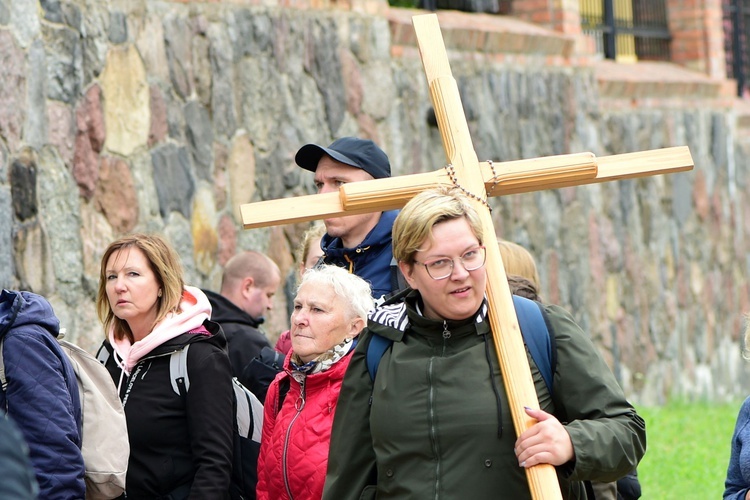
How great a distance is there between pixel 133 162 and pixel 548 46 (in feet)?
16.4

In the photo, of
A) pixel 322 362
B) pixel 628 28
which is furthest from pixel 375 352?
pixel 628 28

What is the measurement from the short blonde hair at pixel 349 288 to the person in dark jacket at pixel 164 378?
1.38 ft

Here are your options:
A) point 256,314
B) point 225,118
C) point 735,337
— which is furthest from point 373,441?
point 735,337

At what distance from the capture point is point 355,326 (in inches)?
153

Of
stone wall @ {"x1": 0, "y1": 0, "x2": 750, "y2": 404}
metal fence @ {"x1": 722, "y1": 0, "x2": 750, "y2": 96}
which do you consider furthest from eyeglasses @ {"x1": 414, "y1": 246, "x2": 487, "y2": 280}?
metal fence @ {"x1": 722, "y1": 0, "x2": 750, "y2": 96}

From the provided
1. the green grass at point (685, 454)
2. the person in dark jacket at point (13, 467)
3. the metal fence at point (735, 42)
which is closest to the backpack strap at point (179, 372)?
the person in dark jacket at point (13, 467)

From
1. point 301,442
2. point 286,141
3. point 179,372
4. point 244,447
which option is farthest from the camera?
point 286,141

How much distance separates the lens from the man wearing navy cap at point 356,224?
13.6 feet

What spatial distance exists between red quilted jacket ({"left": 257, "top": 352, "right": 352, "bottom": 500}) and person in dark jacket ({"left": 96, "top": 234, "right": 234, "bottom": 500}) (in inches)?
7.0

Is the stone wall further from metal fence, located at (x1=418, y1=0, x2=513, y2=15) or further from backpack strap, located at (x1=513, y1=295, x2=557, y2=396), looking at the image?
backpack strap, located at (x1=513, y1=295, x2=557, y2=396)

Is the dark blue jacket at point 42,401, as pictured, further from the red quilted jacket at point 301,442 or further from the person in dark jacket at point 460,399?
the person in dark jacket at point 460,399

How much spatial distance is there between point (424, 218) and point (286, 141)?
181 inches

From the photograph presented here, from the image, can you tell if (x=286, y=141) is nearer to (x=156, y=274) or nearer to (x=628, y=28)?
(x=156, y=274)

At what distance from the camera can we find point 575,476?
2.91 meters
